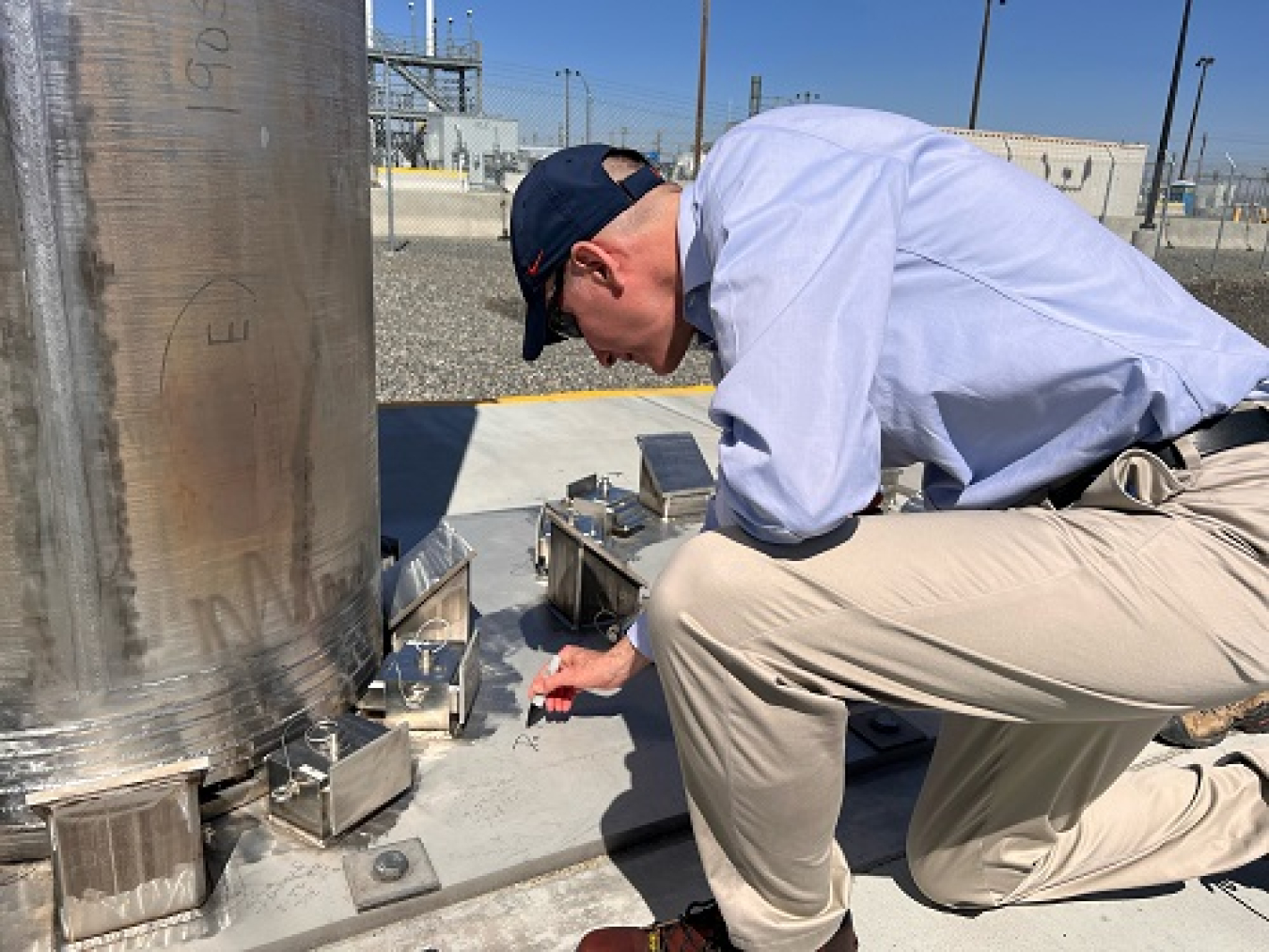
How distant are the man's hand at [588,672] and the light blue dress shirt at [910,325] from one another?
0.39 metres

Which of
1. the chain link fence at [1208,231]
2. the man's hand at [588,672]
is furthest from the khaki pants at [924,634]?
the chain link fence at [1208,231]

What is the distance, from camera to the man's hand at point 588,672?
196 cm

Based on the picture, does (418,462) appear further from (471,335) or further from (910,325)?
(471,335)

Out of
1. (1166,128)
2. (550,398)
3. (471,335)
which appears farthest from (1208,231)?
(550,398)

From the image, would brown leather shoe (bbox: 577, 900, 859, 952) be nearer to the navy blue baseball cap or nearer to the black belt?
the black belt

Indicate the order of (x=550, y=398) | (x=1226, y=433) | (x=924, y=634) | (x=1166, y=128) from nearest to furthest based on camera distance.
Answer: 1. (x=924, y=634)
2. (x=1226, y=433)
3. (x=550, y=398)
4. (x=1166, y=128)

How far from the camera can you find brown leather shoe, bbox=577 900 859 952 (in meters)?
1.75

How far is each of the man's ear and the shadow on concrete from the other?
203 cm

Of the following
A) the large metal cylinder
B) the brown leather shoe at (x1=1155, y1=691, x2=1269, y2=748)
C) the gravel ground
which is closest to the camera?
the large metal cylinder

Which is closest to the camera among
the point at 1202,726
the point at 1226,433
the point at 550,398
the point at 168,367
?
the point at 1226,433

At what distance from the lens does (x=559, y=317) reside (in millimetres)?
1854

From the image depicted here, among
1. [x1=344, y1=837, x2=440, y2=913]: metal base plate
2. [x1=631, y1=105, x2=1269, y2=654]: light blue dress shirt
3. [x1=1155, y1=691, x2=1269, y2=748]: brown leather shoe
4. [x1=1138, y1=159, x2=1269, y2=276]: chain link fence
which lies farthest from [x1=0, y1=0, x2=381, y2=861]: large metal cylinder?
[x1=1138, y1=159, x2=1269, y2=276]: chain link fence

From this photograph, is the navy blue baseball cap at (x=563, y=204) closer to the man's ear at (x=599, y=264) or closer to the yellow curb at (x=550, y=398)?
the man's ear at (x=599, y=264)

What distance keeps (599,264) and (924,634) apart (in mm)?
767
